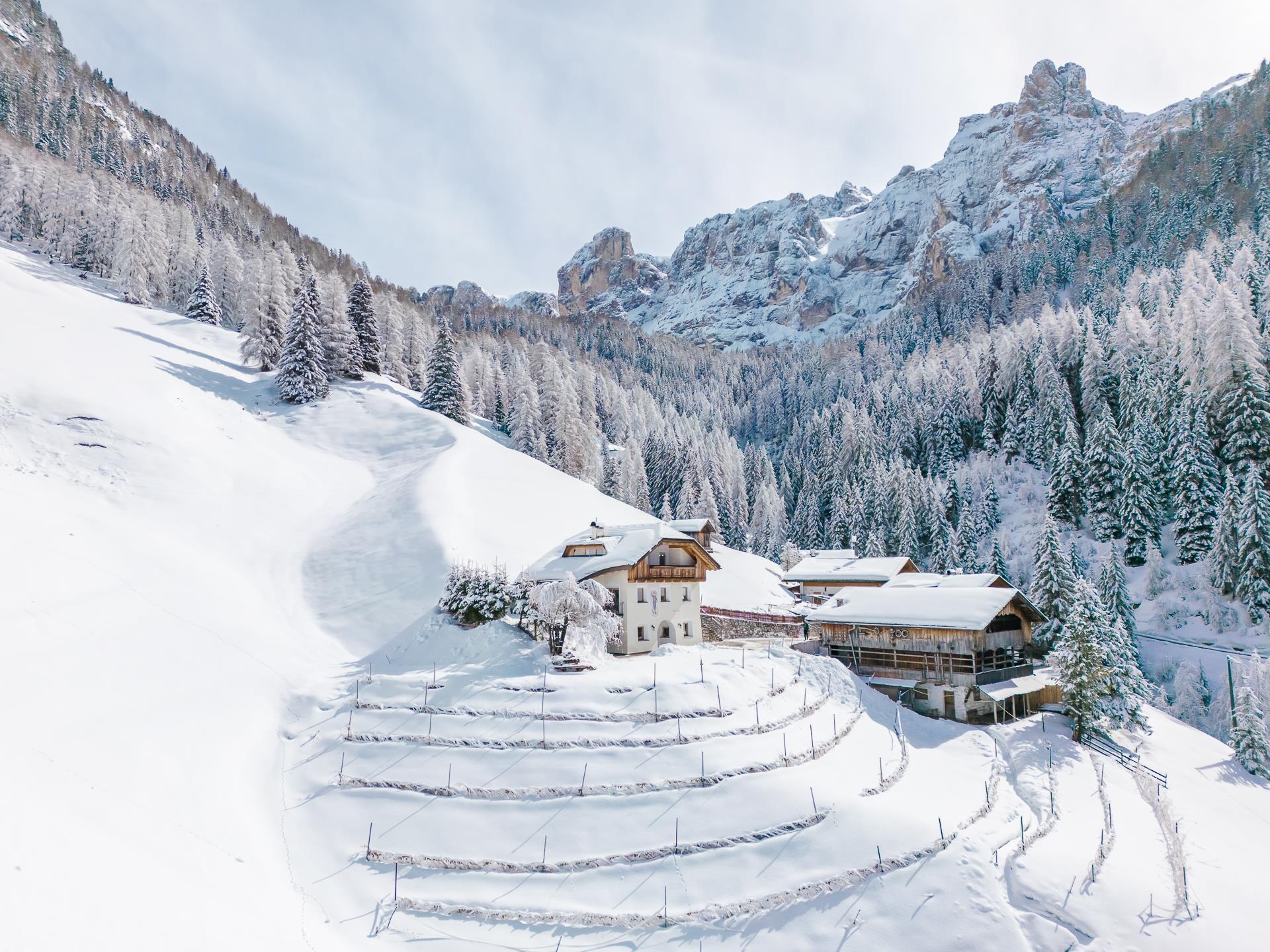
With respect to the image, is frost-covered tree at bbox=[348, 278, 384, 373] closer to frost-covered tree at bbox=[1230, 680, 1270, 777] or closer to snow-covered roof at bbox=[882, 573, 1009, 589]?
snow-covered roof at bbox=[882, 573, 1009, 589]

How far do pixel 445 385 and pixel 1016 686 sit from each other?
61.8 m

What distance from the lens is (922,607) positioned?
3856cm

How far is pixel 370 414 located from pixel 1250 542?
7749 centimetres

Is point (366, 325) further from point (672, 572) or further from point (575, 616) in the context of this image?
point (575, 616)

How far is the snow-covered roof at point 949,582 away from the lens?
41719 mm

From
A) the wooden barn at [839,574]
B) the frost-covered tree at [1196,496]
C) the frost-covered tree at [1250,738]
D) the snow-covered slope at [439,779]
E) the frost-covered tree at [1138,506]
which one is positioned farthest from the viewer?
the frost-covered tree at [1138,506]

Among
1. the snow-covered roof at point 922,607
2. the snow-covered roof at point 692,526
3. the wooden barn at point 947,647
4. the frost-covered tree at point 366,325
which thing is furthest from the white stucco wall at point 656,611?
the frost-covered tree at point 366,325

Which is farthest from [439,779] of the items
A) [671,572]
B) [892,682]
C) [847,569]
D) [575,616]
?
[847,569]

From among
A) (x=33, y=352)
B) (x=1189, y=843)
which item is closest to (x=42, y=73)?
(x=33, y=352)

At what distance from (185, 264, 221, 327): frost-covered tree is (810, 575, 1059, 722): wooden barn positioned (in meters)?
80.8

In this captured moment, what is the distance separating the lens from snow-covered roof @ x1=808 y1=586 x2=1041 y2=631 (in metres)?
36.2

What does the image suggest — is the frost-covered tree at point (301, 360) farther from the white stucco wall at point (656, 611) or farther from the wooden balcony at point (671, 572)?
the wooden balcony at point (671, 572)

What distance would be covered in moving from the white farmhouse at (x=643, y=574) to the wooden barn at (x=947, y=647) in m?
8.92

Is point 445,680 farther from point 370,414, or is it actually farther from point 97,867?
point 370,414
